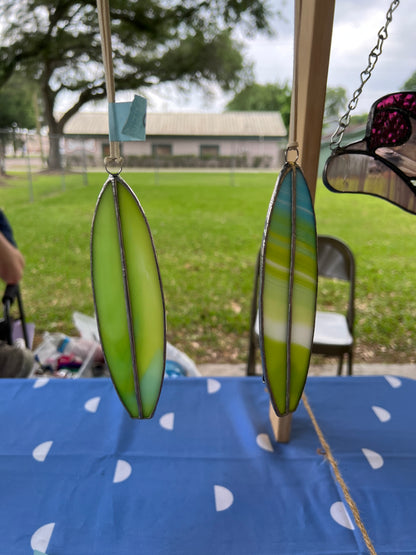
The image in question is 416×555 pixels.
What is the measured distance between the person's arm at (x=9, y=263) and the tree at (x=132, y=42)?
253 centimetres

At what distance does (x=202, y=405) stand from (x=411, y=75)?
0.88 metres

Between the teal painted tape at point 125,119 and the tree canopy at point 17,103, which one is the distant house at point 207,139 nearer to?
the tree canopy at point 17,103

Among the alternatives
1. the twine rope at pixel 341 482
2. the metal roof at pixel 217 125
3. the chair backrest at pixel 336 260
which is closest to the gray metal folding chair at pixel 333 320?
the chair backrest at pixel 336 260

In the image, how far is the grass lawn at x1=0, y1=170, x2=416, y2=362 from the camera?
2740mm

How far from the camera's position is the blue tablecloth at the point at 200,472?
0.59 meters

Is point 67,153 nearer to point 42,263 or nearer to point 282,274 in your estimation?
point 42,263

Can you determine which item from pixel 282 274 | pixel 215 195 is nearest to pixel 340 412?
pixel 282 274

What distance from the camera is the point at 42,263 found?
3.99m

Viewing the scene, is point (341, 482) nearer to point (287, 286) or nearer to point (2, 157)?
point (287, 286)

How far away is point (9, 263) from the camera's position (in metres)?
1.52

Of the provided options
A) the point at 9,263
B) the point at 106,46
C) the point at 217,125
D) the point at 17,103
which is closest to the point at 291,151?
the point at 106,46

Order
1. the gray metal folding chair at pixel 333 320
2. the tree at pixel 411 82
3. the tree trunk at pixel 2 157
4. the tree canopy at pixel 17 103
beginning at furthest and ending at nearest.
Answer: the tree trunk at pixel 2 157 < the tree canopy at pixel 17 103 < the gray metal folding chair at pixel 333 320 < the tree at pixel 411 82

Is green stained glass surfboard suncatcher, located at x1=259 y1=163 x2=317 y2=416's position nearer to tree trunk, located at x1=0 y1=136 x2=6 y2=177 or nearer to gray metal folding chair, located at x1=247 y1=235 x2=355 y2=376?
gray metal folding chair, located at x1=247 y1=235 x2=355 y2=376

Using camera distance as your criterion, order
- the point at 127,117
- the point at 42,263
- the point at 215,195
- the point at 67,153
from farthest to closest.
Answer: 1. the point at 215,195
2. the point at 67,153
3. the point at 42,263
4. the point at 127,117
